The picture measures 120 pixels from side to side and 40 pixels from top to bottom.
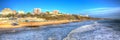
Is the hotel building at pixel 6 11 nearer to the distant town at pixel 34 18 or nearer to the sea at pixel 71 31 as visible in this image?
the distant town at pixel 34 18

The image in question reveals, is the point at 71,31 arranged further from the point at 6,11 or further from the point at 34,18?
the point at 6,11

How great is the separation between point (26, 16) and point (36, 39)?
46 cm

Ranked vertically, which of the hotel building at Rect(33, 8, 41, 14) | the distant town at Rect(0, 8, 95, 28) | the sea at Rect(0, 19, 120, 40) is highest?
the hotel building at Rect(33, 8, 41, 14)

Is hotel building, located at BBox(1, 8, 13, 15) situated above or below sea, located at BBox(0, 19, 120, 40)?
above

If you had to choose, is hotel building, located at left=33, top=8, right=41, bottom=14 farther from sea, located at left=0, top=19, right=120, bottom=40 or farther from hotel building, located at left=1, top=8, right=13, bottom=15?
hotel building, located at left=1, top=8, right=13, bottom=15

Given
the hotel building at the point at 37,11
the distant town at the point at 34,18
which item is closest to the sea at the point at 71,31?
the distant town at the point at 34,18

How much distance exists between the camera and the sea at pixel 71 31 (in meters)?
3.37

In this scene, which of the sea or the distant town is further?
the distant town

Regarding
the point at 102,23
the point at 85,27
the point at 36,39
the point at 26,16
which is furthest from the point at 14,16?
the point at 102,23

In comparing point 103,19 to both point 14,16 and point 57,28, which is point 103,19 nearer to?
point 57,28

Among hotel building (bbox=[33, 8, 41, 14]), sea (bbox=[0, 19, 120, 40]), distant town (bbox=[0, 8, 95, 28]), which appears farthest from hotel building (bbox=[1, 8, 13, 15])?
hotel building (bbox=[33, 8, 41, 14])

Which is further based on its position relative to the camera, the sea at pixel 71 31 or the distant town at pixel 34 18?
the distant town at pixel 34 18

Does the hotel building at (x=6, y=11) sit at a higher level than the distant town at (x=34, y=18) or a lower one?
higher

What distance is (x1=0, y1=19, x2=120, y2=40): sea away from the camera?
3.37m
